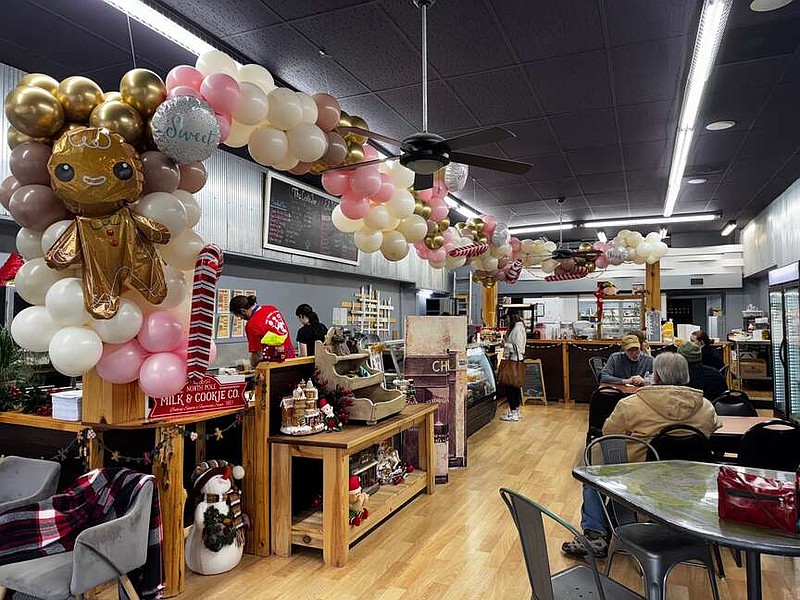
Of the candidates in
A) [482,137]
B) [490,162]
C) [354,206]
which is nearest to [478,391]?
[354,206]

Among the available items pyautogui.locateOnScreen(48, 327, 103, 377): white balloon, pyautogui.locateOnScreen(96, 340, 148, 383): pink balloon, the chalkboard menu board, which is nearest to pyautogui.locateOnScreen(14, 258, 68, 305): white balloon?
pyautogui.locateOnScreen(48, 327, 103, 377): white balloon

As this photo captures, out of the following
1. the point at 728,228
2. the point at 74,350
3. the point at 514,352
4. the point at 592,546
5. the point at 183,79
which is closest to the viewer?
the point at 74,350

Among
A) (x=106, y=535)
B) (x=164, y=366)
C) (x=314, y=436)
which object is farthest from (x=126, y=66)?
(x=106, y=535)

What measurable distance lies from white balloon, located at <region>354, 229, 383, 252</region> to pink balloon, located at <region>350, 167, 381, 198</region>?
2.19 ft

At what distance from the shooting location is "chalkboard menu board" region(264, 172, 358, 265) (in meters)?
6.89

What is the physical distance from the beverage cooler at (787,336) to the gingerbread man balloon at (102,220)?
723cm

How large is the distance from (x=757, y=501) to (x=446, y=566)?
2.14 m

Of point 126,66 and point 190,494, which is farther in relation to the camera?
point 126,66

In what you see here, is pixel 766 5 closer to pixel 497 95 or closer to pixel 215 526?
pixel 497 95

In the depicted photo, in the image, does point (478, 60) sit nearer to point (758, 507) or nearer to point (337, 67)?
point (337, 67)

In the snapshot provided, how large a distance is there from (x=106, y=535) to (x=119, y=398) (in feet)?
3.00

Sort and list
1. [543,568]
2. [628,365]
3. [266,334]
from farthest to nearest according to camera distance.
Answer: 1. [628,365]
2. [266,334]
3. [543,568]

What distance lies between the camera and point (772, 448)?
11.9ft

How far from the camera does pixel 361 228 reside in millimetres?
5227
